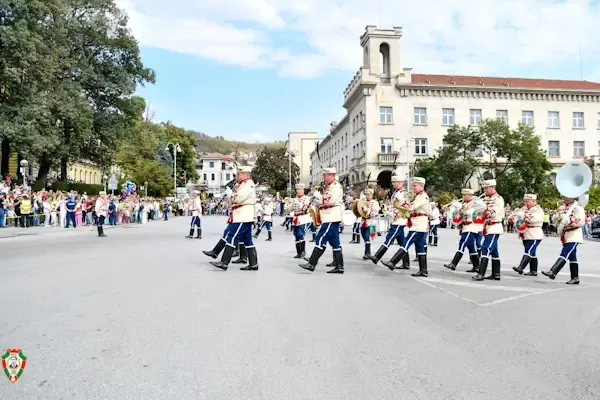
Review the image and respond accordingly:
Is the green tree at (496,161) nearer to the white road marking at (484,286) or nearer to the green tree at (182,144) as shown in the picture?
A: the white road marking at (484,286)

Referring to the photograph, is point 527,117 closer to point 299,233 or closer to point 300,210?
point 300,210

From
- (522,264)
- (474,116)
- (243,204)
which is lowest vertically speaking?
(522,264)

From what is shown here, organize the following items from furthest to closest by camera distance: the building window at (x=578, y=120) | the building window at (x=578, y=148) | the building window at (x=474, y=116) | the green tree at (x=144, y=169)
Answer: the green tree at (x=144, y=169) < the building window at (x=578, y=148) < the building window at (x=578, y=120) < the building window at (x=474, y=116)

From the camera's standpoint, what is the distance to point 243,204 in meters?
11.0

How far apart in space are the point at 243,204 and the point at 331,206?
180 cm

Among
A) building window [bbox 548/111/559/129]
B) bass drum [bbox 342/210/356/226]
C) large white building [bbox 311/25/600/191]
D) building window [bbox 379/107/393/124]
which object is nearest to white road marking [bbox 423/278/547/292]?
bass drum [bbox 342/210/356/226]

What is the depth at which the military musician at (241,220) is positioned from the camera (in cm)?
1086

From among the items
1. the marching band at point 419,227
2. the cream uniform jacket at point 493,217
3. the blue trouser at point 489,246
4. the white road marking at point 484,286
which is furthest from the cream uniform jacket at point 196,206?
the blue trouser at point 489,246

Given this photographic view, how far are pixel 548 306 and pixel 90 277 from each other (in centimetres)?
768

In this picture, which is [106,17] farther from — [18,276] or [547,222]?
[18,276]

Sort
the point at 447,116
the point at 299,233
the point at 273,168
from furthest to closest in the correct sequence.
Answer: the point at 273,168 < the point at 447,116 < the point at 299,233

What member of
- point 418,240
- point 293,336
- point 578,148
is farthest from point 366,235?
point 578,148

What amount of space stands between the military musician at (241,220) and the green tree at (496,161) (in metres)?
43.3

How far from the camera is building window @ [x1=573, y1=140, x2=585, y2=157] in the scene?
65.4 m
